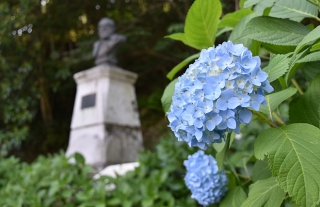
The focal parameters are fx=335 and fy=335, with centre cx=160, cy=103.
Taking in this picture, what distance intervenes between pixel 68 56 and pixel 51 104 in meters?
1.62

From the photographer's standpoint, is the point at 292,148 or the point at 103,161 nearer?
the point at 292,148

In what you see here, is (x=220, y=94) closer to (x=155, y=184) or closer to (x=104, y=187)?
(x=155, y=184)

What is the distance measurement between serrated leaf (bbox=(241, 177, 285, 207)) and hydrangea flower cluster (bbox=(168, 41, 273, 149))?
0.19m

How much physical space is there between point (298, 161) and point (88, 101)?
10.8ft

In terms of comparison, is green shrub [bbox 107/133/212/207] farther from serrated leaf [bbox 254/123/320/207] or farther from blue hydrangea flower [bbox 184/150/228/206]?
serrated leaf [bbox 254/123/320/207]

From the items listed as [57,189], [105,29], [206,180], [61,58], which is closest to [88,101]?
[105,29]

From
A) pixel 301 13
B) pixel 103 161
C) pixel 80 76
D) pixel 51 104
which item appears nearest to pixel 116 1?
pixel 51 104

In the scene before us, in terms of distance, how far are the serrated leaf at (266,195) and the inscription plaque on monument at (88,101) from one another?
3017 mm

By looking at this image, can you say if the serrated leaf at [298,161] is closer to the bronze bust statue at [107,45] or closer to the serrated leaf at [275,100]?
the serrated leaf at [275,100]

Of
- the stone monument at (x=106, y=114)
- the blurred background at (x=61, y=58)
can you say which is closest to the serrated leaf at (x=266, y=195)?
the stone monument at (x=106, y=114)

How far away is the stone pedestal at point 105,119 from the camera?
337cm

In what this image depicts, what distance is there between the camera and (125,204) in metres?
1.62

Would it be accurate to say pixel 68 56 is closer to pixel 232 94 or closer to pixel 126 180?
pixel 126 180

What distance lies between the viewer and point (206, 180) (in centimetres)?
109
